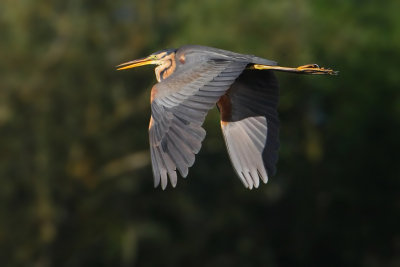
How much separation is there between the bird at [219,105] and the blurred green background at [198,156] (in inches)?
515

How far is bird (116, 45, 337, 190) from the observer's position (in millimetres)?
7668

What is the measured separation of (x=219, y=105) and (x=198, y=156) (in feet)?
46.4

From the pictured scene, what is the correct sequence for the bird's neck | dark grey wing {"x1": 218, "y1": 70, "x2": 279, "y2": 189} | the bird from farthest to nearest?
the bird's neck < dark grey wing {"x1": 218, "y1": 70, "x2": 279, "y2": 189} < the bird

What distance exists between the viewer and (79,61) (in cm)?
2217

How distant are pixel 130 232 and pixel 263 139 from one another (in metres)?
14.7

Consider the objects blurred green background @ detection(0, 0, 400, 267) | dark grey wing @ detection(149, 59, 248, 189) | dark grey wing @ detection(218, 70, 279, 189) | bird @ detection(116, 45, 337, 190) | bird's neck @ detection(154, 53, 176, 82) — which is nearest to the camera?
dark grey wing @ detection(149, 59, 248, 189)

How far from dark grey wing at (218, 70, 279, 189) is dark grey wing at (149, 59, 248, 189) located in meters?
0.51

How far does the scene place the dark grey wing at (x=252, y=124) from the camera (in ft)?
28.2

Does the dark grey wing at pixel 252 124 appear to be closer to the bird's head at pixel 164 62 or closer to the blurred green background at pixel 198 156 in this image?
the bird's head at pixel 164 62

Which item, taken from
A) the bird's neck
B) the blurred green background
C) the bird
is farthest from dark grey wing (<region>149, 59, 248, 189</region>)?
the blurred green background

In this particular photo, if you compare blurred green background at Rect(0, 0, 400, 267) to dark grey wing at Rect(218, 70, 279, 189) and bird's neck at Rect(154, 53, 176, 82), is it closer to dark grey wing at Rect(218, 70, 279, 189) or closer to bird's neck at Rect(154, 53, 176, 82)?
bird's neck at Rect(154, 53, 176, 82)

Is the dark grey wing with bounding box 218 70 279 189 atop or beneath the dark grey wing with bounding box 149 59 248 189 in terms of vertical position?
beneath

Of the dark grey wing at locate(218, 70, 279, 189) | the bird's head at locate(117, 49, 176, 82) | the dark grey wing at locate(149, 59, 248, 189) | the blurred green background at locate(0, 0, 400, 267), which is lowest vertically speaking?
the blurred green background at locate(0, 0, 400, 267)

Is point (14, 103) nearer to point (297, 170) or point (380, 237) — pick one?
point (297, 170)
